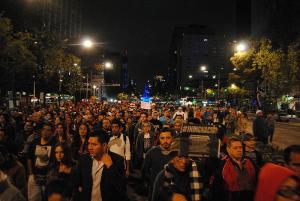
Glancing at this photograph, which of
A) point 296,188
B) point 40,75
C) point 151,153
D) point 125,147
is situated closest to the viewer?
point 296,188

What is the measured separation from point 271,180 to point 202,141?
12.5 ft

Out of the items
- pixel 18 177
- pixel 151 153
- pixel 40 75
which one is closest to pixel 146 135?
pixel 151 153

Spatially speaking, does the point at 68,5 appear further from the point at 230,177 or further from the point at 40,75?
the point at 230,177

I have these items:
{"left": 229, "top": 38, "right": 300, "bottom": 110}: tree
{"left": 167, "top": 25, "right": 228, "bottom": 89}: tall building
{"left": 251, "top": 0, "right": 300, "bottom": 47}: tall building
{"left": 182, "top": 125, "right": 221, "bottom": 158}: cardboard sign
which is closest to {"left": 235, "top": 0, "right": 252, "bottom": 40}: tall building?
{"left": 167, "top": 25, "right": 228, "bottom": 89}: tall building

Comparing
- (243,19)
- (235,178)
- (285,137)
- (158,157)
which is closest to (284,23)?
(285,137)

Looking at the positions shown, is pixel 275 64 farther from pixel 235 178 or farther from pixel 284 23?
pixel 235 178

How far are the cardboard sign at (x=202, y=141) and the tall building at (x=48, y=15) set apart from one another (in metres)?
33.3

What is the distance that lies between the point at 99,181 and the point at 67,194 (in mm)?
437

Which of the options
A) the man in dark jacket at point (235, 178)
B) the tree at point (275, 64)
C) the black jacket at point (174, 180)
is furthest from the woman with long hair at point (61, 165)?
the tree at point (275, 64)

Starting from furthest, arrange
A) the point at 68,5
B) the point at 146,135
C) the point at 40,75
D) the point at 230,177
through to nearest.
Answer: the point at 68,5 < the point at 40,75 < the point at 146,135 < the point at 230,177

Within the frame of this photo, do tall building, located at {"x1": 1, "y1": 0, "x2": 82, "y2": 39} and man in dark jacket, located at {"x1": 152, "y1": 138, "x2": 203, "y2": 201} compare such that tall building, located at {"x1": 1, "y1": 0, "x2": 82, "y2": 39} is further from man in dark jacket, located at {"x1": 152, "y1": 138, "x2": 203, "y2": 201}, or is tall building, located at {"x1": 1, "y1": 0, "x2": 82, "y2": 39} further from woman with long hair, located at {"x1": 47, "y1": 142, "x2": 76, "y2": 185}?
man in dark jacket, located at {"x1": 152, "y1": 138, "x2": 203, "y2": 201}

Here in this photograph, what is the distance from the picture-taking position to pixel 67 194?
4094 mm

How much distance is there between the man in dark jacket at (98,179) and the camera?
14.4 ft

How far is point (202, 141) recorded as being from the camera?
7.23 metres
